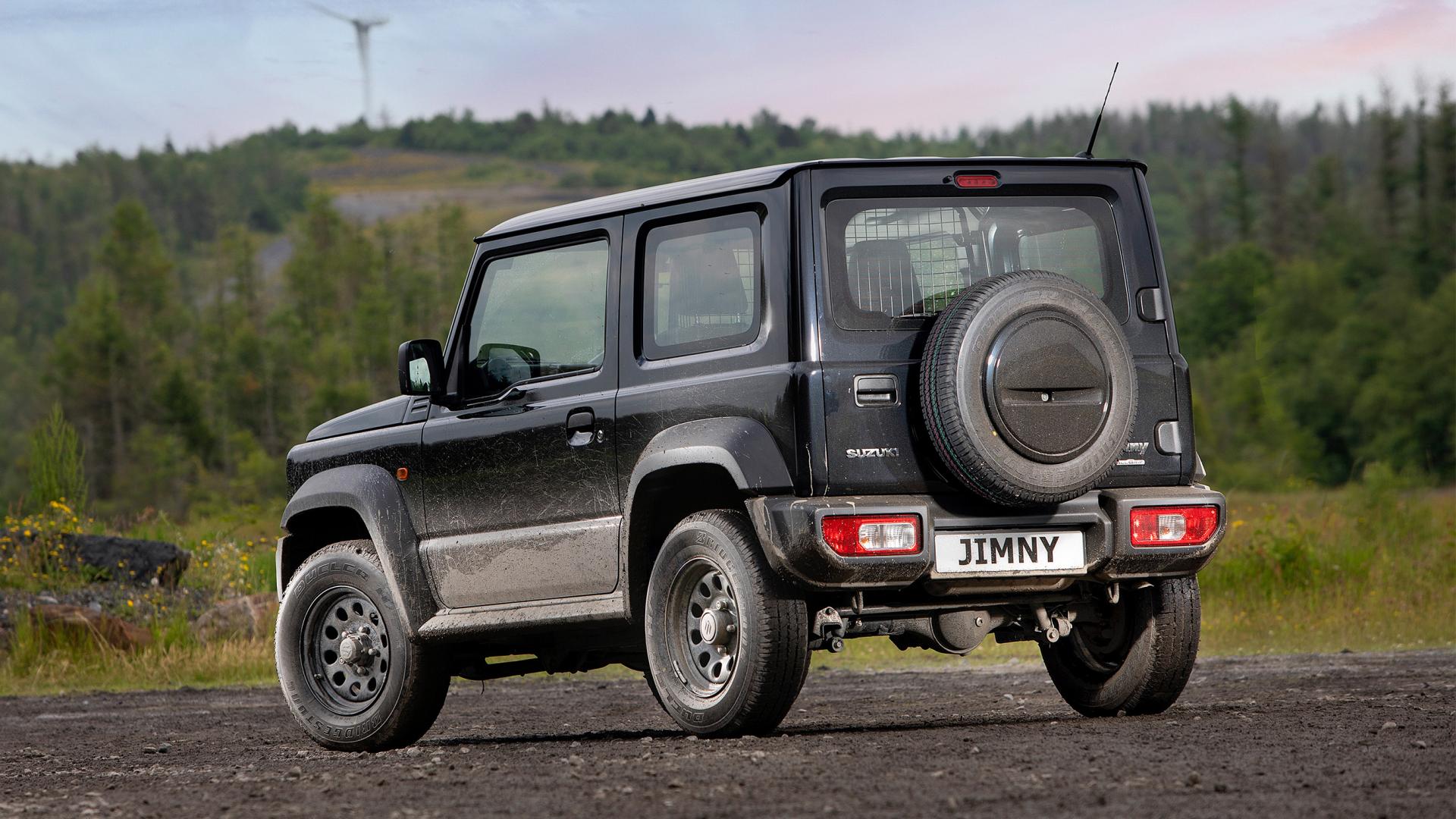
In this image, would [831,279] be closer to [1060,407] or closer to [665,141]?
[1060,407]

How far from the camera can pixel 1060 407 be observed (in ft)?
20.0

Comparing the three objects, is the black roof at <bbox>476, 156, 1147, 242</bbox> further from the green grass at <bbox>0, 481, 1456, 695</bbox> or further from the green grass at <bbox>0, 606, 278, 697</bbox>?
the green grass at <bbox>0, 606, 278, 697</bbox>

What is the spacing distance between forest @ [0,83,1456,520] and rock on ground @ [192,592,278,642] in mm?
41636

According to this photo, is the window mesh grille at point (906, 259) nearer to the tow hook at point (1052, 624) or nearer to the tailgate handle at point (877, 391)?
Result: the tailgate handle at point (877, 391)

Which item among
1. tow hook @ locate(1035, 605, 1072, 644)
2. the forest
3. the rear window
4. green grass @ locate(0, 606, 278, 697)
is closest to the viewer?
the rear window

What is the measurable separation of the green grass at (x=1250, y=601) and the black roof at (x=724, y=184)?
649 cm

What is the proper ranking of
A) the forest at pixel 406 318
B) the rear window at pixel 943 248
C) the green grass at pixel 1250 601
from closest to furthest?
the rear window at pixel 943 248 < the green grass at pixel 1250 601 < the forest at pixel 406 318

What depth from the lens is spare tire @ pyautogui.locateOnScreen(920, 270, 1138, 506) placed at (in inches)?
235

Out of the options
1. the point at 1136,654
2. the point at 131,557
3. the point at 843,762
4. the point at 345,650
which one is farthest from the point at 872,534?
the point at 131,557

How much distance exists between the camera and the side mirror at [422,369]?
748 cm

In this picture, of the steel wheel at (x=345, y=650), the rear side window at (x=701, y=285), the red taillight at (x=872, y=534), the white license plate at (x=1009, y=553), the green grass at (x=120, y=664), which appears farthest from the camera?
the green grass at (x=120, y=664)

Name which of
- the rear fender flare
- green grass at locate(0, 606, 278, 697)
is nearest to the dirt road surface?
the rear fender flare

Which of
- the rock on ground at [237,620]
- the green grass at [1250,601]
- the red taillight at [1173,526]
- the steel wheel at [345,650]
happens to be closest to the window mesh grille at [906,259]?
the red taillight at [1173,526]

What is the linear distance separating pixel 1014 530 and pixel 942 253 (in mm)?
1077
